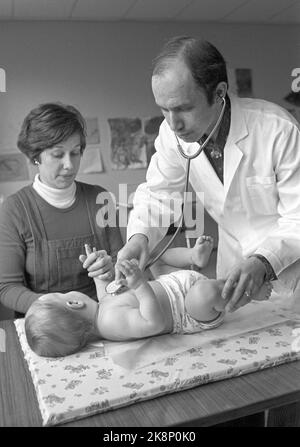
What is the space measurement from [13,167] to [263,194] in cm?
219

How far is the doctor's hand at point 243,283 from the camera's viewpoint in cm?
96

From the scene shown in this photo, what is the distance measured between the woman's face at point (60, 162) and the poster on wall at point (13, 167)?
5.36 feet

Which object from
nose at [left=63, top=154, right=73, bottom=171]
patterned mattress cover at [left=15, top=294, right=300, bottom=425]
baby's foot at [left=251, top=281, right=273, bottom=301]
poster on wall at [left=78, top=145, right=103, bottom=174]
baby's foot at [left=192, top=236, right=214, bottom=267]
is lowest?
patterned mattress cover at [left=15, top=294, right=300, bottom=425]

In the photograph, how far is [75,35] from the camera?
2.82 meters

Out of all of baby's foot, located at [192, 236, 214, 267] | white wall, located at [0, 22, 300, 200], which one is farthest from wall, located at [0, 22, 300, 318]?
baby's foot, located at [192, 236, 214, 267]

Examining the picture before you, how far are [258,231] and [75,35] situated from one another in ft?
6.85

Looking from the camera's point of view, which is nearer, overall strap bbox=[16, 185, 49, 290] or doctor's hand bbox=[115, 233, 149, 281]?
doctor's hand bbox=[115, 233, 149, 281]

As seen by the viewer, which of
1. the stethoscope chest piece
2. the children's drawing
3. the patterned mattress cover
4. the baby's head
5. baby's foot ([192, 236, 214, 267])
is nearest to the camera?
the patterned mattress cover

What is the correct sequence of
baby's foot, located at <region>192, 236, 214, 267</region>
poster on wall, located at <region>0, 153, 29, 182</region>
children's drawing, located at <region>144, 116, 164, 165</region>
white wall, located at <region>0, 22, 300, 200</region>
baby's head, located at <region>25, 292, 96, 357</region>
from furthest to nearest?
children's drawing, located at <region>144, 116, 164, 165</region> → poster on wall, located at <region>0, 153, 29, 182</region> → white wall, located at <region>0, 22, 300, 200</region> → baby's foot, located at <region>192, 236, 214, 267</region> → baby's head, located at <region>25, 292, 96, 357</region>

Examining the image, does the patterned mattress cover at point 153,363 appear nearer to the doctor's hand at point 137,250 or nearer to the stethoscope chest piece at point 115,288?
the stethoscope chest piece at point 115,288

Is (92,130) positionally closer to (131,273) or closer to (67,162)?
(67,162)

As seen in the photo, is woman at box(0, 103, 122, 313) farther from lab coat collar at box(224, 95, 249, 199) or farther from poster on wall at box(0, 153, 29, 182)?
poster on wall at box(0, 153, 29, 182)

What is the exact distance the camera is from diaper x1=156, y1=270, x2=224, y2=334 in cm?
107

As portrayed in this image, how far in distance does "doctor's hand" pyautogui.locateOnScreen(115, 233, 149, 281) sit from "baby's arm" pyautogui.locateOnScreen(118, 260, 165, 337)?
0.16 metres
